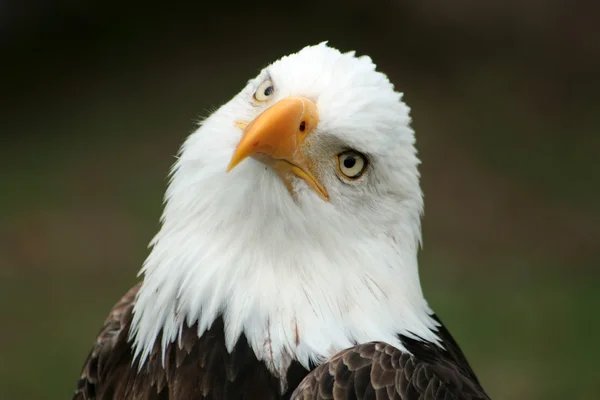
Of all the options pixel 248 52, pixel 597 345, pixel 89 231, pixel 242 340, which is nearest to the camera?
pixel 242 340

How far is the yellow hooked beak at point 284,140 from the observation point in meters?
2.89

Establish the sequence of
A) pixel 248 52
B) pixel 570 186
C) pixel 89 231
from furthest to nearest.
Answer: pixel 248 52 < pixel 570 186 < pixel 89 231

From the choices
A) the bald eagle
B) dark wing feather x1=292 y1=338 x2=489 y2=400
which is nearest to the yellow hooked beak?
the bald eagle

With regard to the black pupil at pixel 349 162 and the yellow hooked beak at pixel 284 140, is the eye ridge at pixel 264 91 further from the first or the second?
the black pupil at pixel 349 162

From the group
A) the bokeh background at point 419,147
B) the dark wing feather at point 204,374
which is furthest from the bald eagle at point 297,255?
the bokeh background at point 419,147

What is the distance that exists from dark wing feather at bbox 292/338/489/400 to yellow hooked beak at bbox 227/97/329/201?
529 mm

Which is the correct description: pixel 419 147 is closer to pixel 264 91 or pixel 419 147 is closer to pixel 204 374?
pixel 264 91

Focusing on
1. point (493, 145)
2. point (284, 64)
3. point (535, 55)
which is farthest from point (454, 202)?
point (284, 64)

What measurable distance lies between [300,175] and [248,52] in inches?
301

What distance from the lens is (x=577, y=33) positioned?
10539 mm

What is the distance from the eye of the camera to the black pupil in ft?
10.1

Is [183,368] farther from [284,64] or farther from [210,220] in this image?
[284,64]

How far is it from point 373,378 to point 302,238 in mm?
507

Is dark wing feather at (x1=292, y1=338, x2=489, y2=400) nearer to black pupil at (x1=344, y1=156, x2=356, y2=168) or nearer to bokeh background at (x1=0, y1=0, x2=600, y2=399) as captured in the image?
black pupil at (x1=344, y1=156, x2=356, y2=168)
